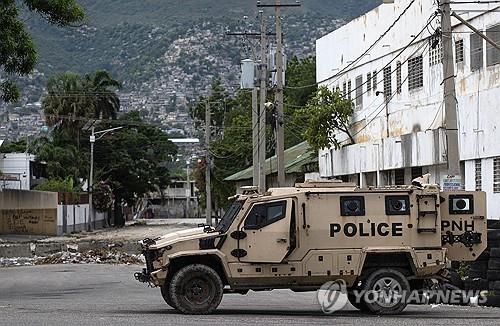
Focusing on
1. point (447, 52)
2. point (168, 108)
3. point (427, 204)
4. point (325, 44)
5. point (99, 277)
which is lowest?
point (99, 277)

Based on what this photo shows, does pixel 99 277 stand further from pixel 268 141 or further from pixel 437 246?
pixel 268 141

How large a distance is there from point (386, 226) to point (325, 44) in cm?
3600

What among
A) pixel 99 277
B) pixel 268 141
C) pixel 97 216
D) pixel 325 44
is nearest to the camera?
pixel 99 277

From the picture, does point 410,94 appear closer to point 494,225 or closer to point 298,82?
point 494,225

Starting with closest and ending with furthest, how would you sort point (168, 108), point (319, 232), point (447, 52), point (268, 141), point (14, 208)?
point (319, 232) → point (447, 52) → point (14, 208) → point (268, 141) → point (168, 108)

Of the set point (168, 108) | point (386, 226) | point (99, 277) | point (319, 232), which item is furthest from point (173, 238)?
point (168, 108)

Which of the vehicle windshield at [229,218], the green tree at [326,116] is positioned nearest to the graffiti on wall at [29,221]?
the green tree at [326,116]

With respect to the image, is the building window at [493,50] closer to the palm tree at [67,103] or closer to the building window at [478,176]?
the building window at [478,176]

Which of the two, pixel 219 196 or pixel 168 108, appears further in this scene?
pixel 168 108

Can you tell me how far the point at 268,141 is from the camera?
8206cm

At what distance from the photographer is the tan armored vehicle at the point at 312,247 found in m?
19.0

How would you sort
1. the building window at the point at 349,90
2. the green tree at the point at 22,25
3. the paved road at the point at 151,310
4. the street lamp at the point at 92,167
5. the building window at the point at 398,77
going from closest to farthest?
the paved road at the point at 151,310, the green tree at the point at 22,25, the building window at the point at 398,77, the building window at the point at 349,90, the street lamp at the point at 92,167

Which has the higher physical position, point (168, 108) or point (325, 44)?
point (168, 108)

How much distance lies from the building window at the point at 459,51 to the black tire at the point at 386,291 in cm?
1877
